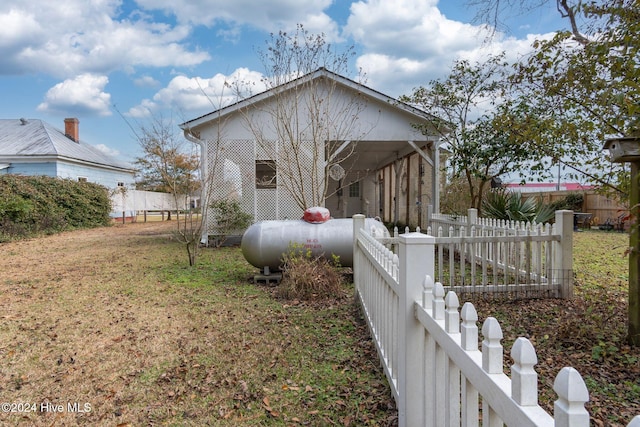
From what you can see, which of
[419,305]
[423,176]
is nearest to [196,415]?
[419,305]

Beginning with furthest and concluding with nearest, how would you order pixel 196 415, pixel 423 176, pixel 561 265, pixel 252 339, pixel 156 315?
1. pixel 423 176
2. pixel 561 265
3. pixel 156 315
4. pixel 252 339
5. pixel 196 415

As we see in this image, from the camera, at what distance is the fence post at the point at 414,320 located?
6.58 ft

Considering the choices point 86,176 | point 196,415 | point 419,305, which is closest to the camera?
point 419,305

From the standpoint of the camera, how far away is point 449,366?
1.54 metres

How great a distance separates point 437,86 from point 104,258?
9.08 meters

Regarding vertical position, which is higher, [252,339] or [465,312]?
[465,312]

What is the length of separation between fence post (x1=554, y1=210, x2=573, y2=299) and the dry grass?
289cm

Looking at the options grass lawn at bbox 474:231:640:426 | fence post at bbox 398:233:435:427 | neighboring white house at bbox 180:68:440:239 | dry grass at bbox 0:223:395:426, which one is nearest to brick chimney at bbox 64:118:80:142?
neighboring white house at bbox 180:68:440:239

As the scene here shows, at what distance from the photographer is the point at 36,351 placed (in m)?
3.67

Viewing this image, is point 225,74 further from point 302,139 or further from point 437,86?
point 437,86

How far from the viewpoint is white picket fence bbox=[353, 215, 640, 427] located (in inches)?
37.9

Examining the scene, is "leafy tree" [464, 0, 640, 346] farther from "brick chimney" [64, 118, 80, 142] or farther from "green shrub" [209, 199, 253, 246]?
"brick chimney" [64, 118, 80, 142]

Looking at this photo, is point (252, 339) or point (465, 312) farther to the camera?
Answer: point (252, 339)

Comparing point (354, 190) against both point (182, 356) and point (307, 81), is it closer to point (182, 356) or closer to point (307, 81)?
point (307, 81)
